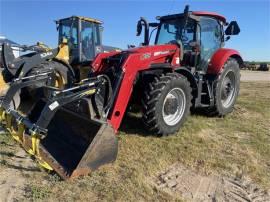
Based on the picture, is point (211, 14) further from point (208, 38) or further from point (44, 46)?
point (44, 46)

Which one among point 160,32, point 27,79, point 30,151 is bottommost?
point 30,151

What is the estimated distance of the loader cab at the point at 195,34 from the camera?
6727 mm

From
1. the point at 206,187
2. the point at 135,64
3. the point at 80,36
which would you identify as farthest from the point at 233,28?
the point at 80,36

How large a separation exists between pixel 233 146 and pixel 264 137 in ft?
2.91

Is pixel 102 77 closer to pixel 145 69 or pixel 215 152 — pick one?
pixel 145 69

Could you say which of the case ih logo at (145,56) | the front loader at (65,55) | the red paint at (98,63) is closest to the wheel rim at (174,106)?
the case ih logo at (145,56)

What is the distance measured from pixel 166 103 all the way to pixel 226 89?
2528 millimetres

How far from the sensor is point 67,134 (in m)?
4.97

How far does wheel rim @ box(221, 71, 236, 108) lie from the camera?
297 inches

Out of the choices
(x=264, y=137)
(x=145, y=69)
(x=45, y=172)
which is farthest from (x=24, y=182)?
(x=264, y=137)

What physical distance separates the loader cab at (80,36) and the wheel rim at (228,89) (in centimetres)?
446

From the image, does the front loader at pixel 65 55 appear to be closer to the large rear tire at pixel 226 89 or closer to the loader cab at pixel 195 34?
the loader cab at pixel 195 34

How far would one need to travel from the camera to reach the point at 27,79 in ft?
18.6

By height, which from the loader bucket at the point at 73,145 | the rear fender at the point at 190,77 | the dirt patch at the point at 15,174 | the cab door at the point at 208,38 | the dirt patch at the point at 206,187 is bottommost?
the dirt patch at the point at 15,174
